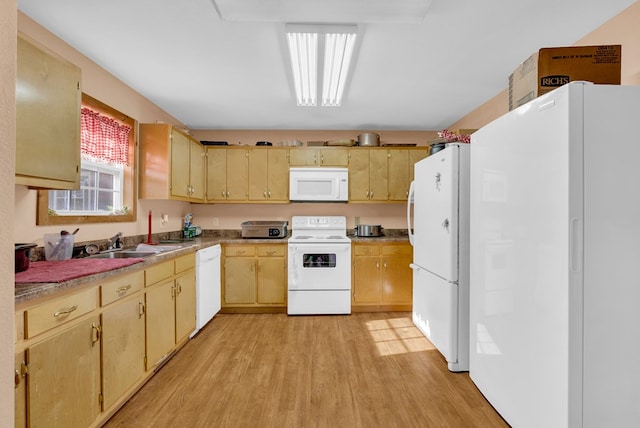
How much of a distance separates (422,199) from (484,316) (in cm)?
128

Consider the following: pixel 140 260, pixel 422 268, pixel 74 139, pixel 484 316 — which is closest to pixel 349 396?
pixel 484 316

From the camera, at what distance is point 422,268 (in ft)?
9.20

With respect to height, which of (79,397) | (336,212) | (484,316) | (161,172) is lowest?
Answer: (79,397)

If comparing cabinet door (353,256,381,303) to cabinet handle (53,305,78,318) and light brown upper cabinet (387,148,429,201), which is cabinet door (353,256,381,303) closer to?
light brown upper cabinet (387,148,429,201)

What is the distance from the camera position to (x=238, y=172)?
4.12m

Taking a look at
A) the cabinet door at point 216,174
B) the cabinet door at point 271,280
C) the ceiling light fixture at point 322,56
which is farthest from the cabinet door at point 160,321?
the ceiling light fixture at point 322,56

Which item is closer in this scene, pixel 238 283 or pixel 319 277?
pixel 319 277

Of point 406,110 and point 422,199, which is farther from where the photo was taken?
point 406,110

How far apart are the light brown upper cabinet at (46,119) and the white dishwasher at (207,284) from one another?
1.54m

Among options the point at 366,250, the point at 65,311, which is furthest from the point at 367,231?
the point at 65,311

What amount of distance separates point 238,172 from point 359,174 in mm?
1653

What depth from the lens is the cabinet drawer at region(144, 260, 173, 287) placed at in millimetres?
2145

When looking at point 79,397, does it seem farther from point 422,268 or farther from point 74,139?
point 422,268

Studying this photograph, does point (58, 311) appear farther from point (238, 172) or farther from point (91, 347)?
point (238, 172)
